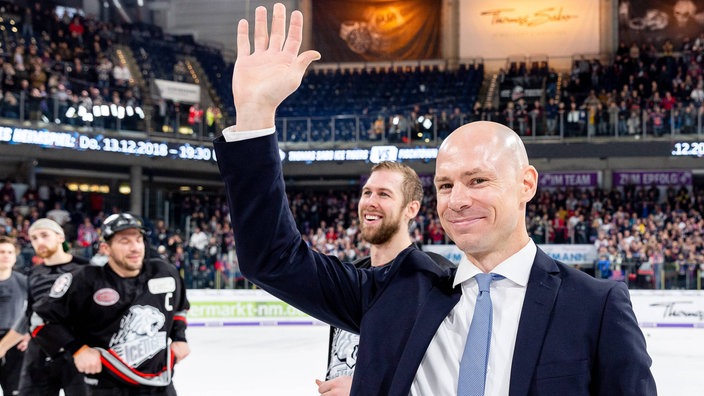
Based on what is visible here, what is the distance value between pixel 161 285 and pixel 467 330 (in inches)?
118

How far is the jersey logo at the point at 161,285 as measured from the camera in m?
4.33

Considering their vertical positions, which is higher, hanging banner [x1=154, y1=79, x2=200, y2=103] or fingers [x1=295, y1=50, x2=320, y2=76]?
hanging banner [x1=154, y1=79, x2=200, y2=103]

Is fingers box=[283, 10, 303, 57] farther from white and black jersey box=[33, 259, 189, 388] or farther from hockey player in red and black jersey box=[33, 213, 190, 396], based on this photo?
white and black jersey box=[33, 259, 189, 388]

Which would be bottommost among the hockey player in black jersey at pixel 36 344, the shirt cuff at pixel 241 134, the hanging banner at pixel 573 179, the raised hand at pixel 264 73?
the hockey player in black jersey at pixel 36 344

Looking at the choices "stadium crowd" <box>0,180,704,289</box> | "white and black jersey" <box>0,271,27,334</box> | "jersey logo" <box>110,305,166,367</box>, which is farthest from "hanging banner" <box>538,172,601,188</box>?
"jersey logo" <box>110,305,166,367</box>

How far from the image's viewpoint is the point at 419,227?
18.2m

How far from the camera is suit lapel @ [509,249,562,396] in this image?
1517mm

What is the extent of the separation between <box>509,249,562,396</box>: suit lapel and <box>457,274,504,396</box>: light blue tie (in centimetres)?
7

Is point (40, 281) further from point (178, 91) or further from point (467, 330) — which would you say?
point (178, 91)

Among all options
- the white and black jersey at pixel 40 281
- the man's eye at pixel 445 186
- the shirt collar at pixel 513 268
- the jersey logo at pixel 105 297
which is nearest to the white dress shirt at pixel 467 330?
the shirt collar at pixel 513 268

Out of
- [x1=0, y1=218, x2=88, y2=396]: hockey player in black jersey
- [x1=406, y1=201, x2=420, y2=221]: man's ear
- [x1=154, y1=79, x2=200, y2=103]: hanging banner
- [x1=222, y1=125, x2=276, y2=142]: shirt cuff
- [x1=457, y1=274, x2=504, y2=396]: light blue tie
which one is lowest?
[x1=0, y1=218, x2=88, y2=396]: hockey player in black jersey

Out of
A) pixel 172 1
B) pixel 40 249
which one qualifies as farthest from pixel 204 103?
pixel 40 249

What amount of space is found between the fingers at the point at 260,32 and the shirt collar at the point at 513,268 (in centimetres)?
63

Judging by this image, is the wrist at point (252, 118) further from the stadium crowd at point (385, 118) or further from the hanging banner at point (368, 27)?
the hanging banner at point (368, 27)
